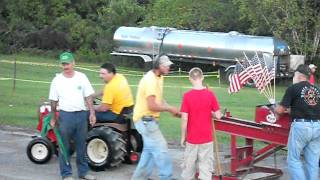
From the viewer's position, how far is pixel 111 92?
378 inches

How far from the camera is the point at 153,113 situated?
835 cm

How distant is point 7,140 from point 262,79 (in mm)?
5172

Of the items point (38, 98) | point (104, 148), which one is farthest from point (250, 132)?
point (38, 98)

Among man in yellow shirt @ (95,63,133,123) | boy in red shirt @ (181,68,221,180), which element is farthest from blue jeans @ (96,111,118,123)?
boy in red shirt @ (181,68,221,180)

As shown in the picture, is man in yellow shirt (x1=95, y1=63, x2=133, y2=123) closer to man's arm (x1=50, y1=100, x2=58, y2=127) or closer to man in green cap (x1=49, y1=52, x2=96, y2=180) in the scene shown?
man in green cap (x1=49, y1=52, x2=96, y2=180)

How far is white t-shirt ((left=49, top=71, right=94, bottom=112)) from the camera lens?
28.8 feet

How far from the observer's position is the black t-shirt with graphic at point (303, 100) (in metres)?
8.01

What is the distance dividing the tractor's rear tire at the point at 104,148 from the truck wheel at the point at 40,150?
2.53ft

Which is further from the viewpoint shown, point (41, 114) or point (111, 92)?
point (41, 114)

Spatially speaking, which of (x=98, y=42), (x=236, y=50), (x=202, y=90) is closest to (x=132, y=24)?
(x=98, y=42)

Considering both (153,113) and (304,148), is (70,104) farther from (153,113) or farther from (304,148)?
(304,148)

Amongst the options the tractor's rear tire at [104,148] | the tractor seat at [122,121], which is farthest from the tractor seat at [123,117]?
the tractor's rear tire at [104,148]

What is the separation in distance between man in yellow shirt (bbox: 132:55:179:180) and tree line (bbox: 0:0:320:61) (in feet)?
87.6

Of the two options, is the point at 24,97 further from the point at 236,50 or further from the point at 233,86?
the point at 236,50
